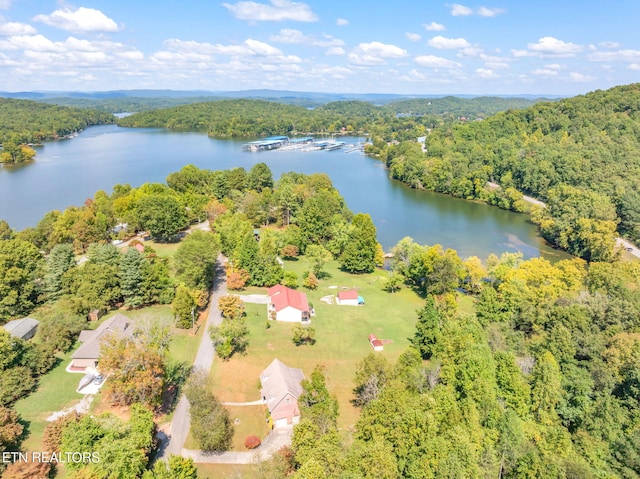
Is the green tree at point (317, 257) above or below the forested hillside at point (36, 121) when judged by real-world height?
A: below

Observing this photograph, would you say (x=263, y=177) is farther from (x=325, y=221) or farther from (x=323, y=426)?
(x=323, y=426)

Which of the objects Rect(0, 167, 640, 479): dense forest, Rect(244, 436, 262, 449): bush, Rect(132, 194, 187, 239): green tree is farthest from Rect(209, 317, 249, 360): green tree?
Rect(132, 194, 187, 239): green tree

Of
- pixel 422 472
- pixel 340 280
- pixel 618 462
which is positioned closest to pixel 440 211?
pixel 340 280

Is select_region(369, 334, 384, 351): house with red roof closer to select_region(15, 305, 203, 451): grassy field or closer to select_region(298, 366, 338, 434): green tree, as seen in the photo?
select_region(298, 366, 338, 434): green tree

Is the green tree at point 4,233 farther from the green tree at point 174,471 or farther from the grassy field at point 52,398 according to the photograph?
the green tree at point 174,471

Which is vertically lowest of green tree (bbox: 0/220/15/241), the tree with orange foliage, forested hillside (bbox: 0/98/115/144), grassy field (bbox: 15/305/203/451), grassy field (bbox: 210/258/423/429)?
grassy field (bbox: 210/258/423/429)

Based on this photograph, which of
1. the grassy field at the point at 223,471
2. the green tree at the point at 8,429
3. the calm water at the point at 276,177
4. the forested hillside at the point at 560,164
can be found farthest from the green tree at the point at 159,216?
the forested hillside at the point at 560,164
